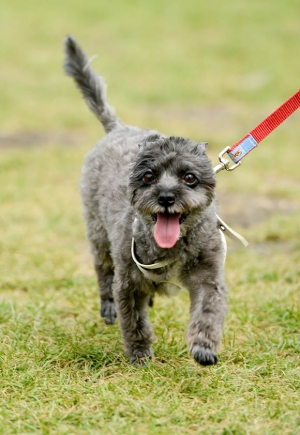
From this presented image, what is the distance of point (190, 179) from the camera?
3.46m

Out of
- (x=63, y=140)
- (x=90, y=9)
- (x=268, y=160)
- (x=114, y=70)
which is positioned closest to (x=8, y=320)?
(x=268, y=160)

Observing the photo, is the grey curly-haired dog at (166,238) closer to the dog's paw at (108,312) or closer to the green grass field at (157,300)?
the green grass field at (157,300)

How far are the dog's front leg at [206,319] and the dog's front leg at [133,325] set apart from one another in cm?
41

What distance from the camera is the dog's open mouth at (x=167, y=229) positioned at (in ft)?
11.1

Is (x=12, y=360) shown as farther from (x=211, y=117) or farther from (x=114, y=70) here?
(x=114, y=70)

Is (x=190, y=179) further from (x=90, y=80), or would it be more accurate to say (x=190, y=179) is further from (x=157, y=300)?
(x=90, y=80)

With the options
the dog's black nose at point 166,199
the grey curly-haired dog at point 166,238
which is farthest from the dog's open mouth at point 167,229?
the dog's black nose at point 166,199

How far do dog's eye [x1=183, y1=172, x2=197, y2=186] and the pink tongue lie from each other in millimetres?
177

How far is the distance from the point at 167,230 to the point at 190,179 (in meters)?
0.30

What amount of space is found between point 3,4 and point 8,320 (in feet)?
75.6

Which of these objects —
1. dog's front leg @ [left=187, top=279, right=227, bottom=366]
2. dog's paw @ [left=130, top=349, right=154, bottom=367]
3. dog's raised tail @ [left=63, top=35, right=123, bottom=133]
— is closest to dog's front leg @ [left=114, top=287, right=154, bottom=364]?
dog's paw @ [left=130, top=349, right=154, bottom=367]

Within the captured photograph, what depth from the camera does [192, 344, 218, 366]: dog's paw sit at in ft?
11.2

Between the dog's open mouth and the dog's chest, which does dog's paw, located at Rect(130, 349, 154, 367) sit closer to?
the dog's chest

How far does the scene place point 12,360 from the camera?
3.89m
